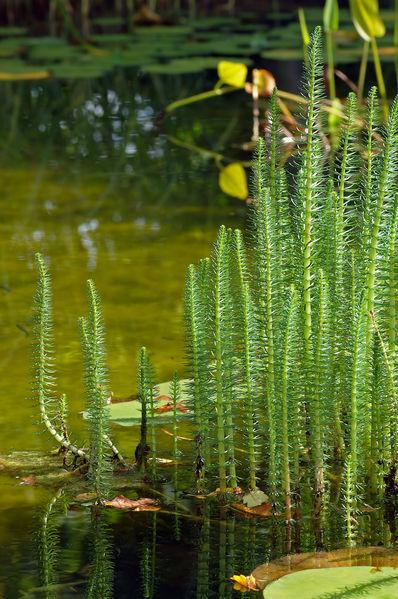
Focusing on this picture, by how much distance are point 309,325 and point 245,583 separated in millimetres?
570

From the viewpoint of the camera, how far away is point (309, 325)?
2.77 metres

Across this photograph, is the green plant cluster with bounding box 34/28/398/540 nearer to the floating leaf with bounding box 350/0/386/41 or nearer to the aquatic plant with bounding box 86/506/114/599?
the aquatic plant with bounding box 86/506/114/599

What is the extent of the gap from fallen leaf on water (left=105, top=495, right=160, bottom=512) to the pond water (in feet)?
0.07

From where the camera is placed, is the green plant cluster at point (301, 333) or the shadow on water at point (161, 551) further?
the green plant cluster at point (301, 333)

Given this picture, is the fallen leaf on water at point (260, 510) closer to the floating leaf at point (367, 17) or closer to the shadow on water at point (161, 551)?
the shadow on water at point (161, 551)

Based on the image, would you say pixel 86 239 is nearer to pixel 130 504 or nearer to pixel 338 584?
pixel 130 504

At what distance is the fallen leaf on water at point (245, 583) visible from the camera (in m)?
2.52

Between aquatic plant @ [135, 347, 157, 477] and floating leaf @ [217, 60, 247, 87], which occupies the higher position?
floating leaf @ [217, 60, 247, 87]

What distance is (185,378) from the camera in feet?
12.4

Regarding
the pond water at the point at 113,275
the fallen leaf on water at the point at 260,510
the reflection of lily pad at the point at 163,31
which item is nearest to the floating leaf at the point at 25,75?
the pond water at the point at 113,275

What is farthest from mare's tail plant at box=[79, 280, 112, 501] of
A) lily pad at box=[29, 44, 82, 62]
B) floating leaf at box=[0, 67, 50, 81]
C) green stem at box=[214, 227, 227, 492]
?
lily pad at box=[29, 44, 82, 62]

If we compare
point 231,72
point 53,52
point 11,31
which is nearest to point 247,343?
point 231,72

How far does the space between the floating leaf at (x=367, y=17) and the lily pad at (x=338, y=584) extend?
11.6ft

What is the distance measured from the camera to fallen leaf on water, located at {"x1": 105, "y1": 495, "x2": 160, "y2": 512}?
9.71 ft
